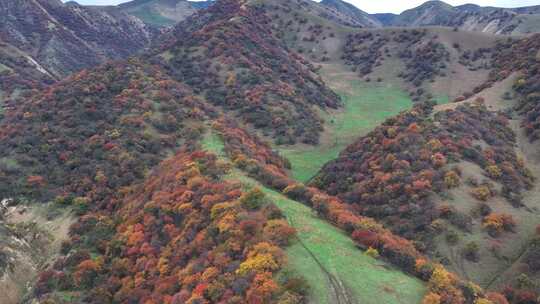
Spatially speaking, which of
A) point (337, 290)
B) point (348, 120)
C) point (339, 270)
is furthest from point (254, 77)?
point (337, 290)

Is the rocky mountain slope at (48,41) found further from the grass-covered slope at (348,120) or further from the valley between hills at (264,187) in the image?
the grass-covered slope at (348,120)

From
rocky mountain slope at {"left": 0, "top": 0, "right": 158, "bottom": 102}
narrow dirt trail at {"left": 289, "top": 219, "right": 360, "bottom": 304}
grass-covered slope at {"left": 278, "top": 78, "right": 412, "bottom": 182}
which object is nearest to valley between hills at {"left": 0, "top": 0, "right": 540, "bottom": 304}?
narrow dirt trail at {"left": 289, "top": 219, "right": 360, "bottom": 304}

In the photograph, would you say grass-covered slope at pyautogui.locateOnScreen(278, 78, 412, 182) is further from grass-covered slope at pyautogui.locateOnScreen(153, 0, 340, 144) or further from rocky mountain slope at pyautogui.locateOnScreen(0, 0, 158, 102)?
rocky mountain slope at pyautogui.locateOnScreen(0, 0, 158, 102)

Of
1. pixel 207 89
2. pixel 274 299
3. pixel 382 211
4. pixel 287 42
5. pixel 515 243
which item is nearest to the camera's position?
pixel 274 299

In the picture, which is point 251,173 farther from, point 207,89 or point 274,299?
point 207,89

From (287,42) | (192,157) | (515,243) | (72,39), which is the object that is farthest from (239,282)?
(72,39)

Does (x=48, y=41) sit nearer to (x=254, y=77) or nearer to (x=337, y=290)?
(x=254, y=77)

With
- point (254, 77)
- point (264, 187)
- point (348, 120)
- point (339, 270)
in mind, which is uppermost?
point (339, 270)

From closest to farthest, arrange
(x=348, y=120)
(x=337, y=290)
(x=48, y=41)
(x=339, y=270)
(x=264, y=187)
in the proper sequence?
(x=337, y=290) < (x=339, y=270) < (x=264, y=187) < (x=348, y=120) < (x=48, y=41)
